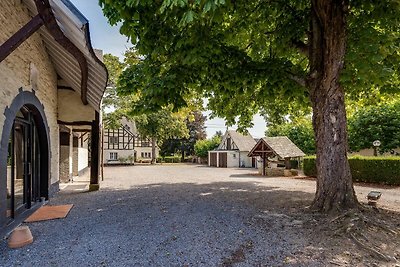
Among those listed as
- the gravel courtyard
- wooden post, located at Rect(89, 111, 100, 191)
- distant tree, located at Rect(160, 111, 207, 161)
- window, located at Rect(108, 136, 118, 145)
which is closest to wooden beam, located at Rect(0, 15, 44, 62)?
the gravel courtyard

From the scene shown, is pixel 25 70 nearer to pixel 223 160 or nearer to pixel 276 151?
pixel 276 151

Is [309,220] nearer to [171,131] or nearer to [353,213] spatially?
[353,213]

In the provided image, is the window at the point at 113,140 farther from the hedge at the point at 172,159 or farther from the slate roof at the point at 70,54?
the slate roof at the point at 70,54

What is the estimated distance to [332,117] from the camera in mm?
6738

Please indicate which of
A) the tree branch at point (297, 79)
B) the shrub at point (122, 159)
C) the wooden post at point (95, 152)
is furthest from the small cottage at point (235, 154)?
the tree branch at point (297, 79)

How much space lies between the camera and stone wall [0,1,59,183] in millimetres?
5441

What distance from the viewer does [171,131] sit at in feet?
137

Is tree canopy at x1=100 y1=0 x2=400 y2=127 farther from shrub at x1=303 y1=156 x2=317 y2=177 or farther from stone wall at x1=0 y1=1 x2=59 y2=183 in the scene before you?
shrub at x1=303 y1=156 x2=317 y2=177

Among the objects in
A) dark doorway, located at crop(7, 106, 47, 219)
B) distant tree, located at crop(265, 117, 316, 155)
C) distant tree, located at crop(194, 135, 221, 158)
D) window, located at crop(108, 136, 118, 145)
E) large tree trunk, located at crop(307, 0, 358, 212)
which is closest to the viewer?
dark doorway, located at crop(7, 106, 47, 219)

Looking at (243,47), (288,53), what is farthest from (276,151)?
(288,53)

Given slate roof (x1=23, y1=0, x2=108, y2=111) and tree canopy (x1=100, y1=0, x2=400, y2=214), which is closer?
slate roof (x1=23, y1=0, x2=108, y2=111)

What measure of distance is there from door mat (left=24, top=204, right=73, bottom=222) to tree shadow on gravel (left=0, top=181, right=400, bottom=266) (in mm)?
266

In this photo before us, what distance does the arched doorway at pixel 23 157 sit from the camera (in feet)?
17.9

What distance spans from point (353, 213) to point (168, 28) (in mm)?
5733
